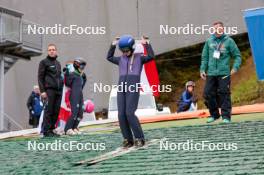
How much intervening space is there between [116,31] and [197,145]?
73.2ft

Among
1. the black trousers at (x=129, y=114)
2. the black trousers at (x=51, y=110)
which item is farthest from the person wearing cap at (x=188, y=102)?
the black trousers at (x=129, y=114)

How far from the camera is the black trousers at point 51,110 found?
1206cm

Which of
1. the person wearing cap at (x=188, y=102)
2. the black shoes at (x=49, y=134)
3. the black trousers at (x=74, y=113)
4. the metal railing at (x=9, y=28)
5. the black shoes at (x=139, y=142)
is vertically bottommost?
the black shoes at (x=139, y=142)

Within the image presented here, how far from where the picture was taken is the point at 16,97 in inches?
1160

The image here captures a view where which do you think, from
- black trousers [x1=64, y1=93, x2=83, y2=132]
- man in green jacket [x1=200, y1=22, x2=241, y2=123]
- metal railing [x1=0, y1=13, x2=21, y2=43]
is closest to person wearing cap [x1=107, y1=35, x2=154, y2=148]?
man in green jacket [x1=200, y1=22, x2=241, y2=123]

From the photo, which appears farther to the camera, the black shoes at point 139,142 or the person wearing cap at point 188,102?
the person wearing cap at point 188,102

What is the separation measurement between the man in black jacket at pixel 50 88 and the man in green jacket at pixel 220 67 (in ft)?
8.41

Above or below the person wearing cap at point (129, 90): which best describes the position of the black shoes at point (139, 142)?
below

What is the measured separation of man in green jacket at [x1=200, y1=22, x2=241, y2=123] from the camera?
1145 centimetres

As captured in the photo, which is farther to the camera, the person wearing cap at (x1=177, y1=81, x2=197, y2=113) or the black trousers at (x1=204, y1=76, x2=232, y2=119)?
the person wearing cap at (x1=177, y1=81, x2=197, y2=113)

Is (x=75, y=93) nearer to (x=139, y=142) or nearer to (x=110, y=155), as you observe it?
(x=139, y=142)

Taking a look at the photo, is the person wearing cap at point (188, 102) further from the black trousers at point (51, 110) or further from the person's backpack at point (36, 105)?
the black trousers at point (51, 110)

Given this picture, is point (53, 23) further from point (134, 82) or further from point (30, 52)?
point (134, 82)

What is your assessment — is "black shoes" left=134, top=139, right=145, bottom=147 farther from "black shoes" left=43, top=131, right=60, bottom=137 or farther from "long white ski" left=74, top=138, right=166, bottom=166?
"black shoes" left=43, top=131, right=60, bottom=137
